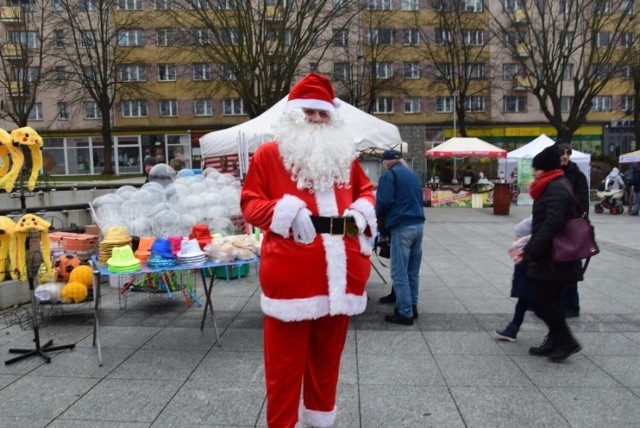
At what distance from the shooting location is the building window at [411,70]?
40247 mm

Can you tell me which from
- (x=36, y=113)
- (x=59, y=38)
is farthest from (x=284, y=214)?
(x=36, y=113)

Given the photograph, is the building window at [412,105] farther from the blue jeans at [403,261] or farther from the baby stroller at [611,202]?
the blue jeans at [403,261]

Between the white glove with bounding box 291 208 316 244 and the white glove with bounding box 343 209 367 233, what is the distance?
8.5 inches

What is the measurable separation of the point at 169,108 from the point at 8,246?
36.9 metres

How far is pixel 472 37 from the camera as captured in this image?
35750 millimetres

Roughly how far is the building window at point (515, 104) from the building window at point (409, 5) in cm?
1073

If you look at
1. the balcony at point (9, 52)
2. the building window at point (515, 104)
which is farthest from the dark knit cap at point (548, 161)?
the building window at point (515, 104)

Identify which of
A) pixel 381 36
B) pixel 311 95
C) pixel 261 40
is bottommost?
pixel 311 95

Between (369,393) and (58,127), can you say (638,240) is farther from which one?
(58,127)

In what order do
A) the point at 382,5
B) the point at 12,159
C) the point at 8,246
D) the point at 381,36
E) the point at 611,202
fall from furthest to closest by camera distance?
1. the point at 382,5
2. the point at 381,36
3. the point at 611,202
4. the point at 8,246
5. the point at 12,159

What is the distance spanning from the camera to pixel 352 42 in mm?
35969

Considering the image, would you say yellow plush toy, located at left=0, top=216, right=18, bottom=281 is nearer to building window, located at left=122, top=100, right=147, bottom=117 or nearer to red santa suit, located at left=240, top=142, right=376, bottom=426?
red santa suit, located at left=240, top=142, right=376, bottom=426

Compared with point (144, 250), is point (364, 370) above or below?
below

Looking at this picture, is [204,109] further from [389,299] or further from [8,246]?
[389,299]
